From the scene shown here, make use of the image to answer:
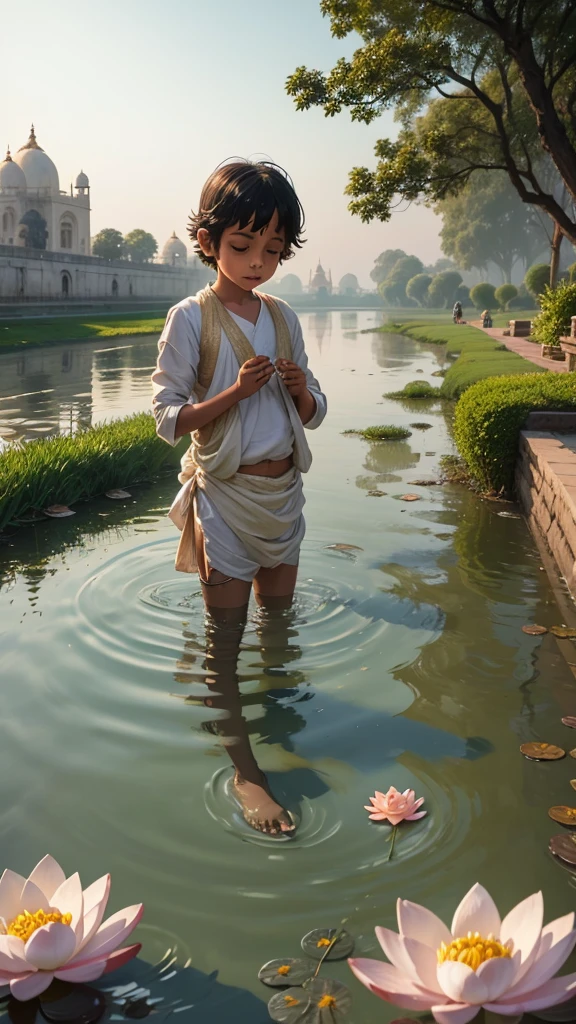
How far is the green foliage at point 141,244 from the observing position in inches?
2904

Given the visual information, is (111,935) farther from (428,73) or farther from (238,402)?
(428,73)

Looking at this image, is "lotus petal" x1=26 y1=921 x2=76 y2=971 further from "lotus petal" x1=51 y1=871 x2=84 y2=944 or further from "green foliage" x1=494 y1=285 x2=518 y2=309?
"green foliage" x1=494 y1=285 x2=518 y2=309

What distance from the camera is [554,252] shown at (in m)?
25.3

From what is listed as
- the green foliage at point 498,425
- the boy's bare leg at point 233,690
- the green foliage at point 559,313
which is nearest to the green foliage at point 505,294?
the green foliage at point 559,313

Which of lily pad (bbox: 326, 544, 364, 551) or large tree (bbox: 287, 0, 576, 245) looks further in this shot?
large tree (bbox: 287, 0, 576, 245)

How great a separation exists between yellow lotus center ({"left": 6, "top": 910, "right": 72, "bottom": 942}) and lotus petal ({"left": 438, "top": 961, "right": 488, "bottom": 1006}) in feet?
2.09

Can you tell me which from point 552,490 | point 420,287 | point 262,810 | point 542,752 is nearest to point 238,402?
point 262,810

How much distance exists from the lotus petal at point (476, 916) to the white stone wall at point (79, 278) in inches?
1304

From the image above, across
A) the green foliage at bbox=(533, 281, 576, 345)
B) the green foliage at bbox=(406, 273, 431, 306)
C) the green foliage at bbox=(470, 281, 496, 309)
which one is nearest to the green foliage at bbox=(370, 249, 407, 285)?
the green foliage at bbox=(406, 273, 431, 306)

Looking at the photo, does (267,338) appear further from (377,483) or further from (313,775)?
(377,483)

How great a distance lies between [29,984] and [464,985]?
686mm

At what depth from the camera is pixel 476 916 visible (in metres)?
1.51

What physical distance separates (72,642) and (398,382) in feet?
36.2

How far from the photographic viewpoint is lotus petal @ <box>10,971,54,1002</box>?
1.45 meters
